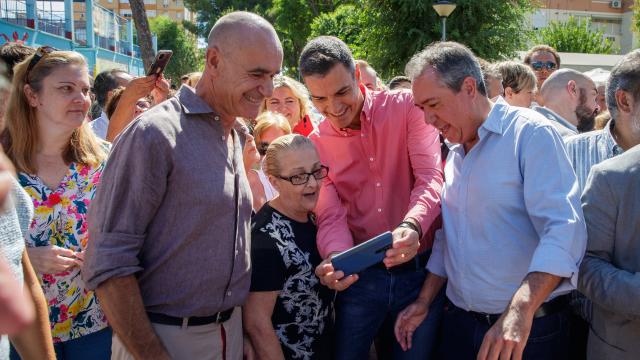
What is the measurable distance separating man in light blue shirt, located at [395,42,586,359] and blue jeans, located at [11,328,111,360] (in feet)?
5.90

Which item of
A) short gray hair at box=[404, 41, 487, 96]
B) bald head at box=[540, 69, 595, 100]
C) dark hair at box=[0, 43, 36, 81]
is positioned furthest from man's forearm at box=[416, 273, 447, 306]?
dark hair at box=[0, 43, 36, 81]

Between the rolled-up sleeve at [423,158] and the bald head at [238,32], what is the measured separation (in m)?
1.01

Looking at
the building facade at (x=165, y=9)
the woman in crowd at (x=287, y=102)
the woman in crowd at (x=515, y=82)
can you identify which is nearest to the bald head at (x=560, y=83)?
the woman in crowd at (x=515, y=82)

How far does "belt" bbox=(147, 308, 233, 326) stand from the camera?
6.50ft

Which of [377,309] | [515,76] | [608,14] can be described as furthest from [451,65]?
[608,14]

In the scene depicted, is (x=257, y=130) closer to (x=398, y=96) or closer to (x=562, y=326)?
(x=398, y=96)

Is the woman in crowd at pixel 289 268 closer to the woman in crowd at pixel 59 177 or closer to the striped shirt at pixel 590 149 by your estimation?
the woman in crowd at pixel 59 177

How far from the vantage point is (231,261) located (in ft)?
6.82

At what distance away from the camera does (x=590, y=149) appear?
119 inches

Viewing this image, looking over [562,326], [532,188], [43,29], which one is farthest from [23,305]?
[43,29]

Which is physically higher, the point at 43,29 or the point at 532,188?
the point at 43,29

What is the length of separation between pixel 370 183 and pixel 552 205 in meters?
1.03

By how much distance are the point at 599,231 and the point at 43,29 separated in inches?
860

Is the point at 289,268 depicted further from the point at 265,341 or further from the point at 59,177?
the point at 59,177
